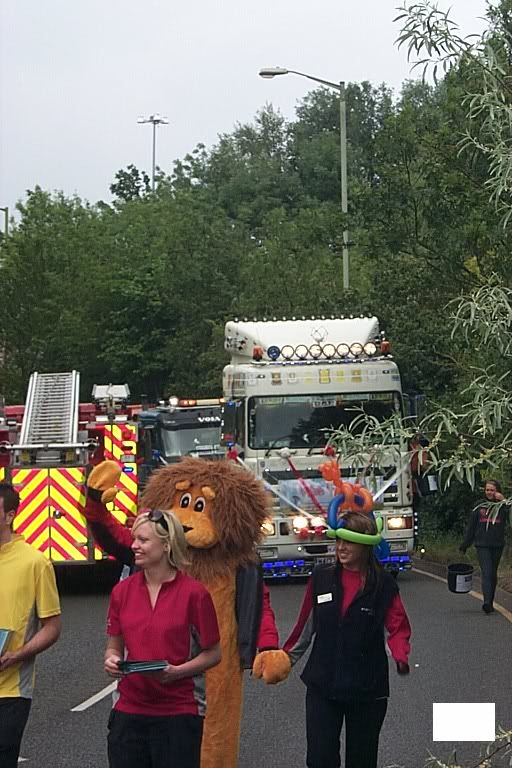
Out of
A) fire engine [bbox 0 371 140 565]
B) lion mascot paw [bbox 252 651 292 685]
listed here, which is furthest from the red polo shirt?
fire engine [bbox 0 371 140 565]

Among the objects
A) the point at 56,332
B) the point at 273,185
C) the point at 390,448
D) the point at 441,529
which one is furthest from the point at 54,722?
the point at 273,185

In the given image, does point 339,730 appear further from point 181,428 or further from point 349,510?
point 181,428

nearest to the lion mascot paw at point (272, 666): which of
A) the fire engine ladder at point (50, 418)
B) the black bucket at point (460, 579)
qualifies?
the black bucket at point (460, 579)

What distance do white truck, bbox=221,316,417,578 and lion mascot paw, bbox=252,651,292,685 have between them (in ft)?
37.6

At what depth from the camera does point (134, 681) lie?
18.3 ft

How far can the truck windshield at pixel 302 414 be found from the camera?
18.7m

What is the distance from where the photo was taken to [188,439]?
2381cm

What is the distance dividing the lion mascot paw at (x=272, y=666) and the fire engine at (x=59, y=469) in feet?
32.8

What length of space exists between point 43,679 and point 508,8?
10.9 metres

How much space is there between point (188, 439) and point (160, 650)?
18.2 meters

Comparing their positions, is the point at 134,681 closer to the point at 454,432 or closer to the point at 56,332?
the point at 454,432

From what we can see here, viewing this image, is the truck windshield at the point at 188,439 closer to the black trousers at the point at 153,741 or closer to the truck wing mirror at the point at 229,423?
the truck wing mirror at the point at 229,423

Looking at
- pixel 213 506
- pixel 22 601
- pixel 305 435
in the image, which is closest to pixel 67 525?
pixel 305 435

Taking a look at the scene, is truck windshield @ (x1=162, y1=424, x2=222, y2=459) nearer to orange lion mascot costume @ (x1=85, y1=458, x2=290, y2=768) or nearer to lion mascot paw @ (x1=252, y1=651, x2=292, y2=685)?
orange lion mascot costume @ (x1=85, y1=458, x2=290, y2=768)
